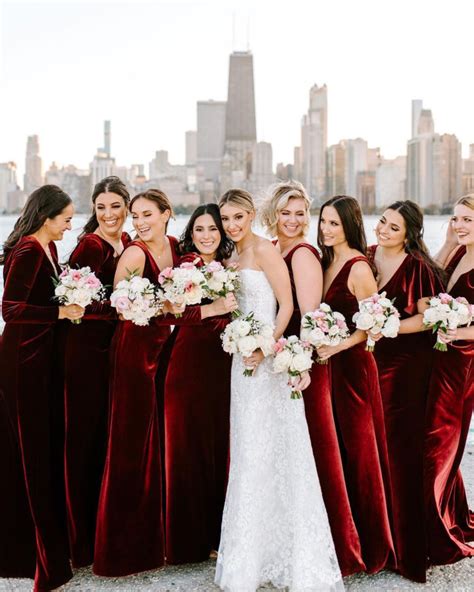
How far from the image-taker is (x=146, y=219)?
4965 mm

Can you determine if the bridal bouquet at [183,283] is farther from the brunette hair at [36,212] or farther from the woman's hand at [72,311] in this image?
the brunette hair at [36,212]

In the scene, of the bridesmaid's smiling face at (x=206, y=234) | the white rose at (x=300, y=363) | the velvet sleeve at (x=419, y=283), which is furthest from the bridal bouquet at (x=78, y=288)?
the velvet sleeve at (x=419, y=283)

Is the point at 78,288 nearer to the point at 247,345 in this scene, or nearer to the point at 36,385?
the point at 36,385

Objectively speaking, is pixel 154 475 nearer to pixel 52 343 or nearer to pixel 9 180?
pixel 52 343

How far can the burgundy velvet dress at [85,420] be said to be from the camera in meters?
4.94

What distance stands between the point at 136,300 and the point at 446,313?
1.96 meters

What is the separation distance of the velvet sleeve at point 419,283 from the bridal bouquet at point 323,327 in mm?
685

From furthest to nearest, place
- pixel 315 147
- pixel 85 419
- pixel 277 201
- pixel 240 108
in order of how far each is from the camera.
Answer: pixel 240 108 < pixel 315 147 < pixel 277 201 < pixel 85 419

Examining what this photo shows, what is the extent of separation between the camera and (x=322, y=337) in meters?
4.40

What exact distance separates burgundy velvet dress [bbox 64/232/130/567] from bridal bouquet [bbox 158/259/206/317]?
19.4 inches

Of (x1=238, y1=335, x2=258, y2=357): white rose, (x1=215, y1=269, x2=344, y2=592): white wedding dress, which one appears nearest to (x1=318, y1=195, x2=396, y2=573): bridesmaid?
(x1=215, y1=269, x2=344, y2=592): white wedding dress

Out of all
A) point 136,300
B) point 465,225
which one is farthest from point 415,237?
point 136,300

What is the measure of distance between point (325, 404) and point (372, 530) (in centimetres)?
90

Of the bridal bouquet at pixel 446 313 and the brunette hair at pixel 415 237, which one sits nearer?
the bridal bouquet at pixel 446 313
